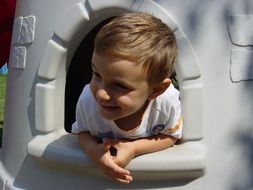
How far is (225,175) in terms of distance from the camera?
6.96 feet

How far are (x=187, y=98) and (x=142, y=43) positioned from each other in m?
0.48

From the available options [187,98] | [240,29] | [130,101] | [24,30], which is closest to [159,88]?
[130,101]

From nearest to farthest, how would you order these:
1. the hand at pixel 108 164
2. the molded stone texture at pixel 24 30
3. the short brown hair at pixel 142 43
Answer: the short brown hair at pixel 142 43
the hand at pixel 108 164
the molded stone texture at pixel 24 30

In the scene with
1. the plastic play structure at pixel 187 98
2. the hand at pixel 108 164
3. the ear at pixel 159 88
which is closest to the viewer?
the ear at pixel 159 88

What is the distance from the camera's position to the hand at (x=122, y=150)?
1.93 meters

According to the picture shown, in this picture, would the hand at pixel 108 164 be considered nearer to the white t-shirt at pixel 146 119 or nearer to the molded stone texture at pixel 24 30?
the white t-shirt at pixel 146 119

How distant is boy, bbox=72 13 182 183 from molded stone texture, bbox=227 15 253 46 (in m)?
0.34

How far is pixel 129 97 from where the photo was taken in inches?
66.7

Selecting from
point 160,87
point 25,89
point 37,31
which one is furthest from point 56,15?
point 160,87

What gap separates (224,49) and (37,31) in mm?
828

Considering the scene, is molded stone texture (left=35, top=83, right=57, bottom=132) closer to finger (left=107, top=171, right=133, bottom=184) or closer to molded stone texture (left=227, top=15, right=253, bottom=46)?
finger (left=107, top=171, right=133, bottom=184)

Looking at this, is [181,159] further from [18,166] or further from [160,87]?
[18,166]

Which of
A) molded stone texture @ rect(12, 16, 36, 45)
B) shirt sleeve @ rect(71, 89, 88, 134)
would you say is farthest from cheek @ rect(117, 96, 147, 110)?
molded stone texture @ rect(12, 16, 36, 45)

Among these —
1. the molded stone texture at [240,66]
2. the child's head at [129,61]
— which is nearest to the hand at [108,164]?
the child's head at [129,61]
